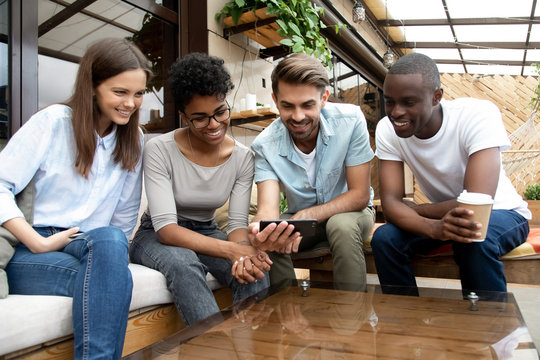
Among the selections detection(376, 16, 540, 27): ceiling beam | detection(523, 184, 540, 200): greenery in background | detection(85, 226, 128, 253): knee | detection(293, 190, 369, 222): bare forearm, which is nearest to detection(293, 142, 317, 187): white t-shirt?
detection(293, 190, 369, 222): bare forearm

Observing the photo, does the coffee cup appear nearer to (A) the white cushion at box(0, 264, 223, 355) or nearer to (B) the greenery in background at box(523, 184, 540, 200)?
(A) the white cushion at box(0, 264, 223, 355)

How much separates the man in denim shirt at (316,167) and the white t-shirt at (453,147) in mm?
161

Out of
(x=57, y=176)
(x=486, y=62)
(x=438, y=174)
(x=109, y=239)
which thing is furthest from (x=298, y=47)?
(x=486, y=62)

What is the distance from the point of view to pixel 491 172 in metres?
1.56

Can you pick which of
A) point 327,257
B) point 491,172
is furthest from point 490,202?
point 327,257

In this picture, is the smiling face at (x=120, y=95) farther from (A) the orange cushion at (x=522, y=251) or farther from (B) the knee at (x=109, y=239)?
(A) the orange cushion at (x=522, y=251)

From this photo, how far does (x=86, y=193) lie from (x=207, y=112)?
523 millimetres

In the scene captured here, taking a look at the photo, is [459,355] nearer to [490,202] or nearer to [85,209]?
[490,202]

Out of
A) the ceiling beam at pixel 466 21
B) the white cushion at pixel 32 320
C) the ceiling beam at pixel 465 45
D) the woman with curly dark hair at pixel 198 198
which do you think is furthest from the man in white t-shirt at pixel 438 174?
the ceiling beam at pixel 465 45

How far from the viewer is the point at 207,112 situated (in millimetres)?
1691

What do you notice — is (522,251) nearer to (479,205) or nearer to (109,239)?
(479,205)

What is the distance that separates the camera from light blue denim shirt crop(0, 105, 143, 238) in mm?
1405

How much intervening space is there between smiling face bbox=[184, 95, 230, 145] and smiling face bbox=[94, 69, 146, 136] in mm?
197

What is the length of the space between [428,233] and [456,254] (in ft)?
0.50
